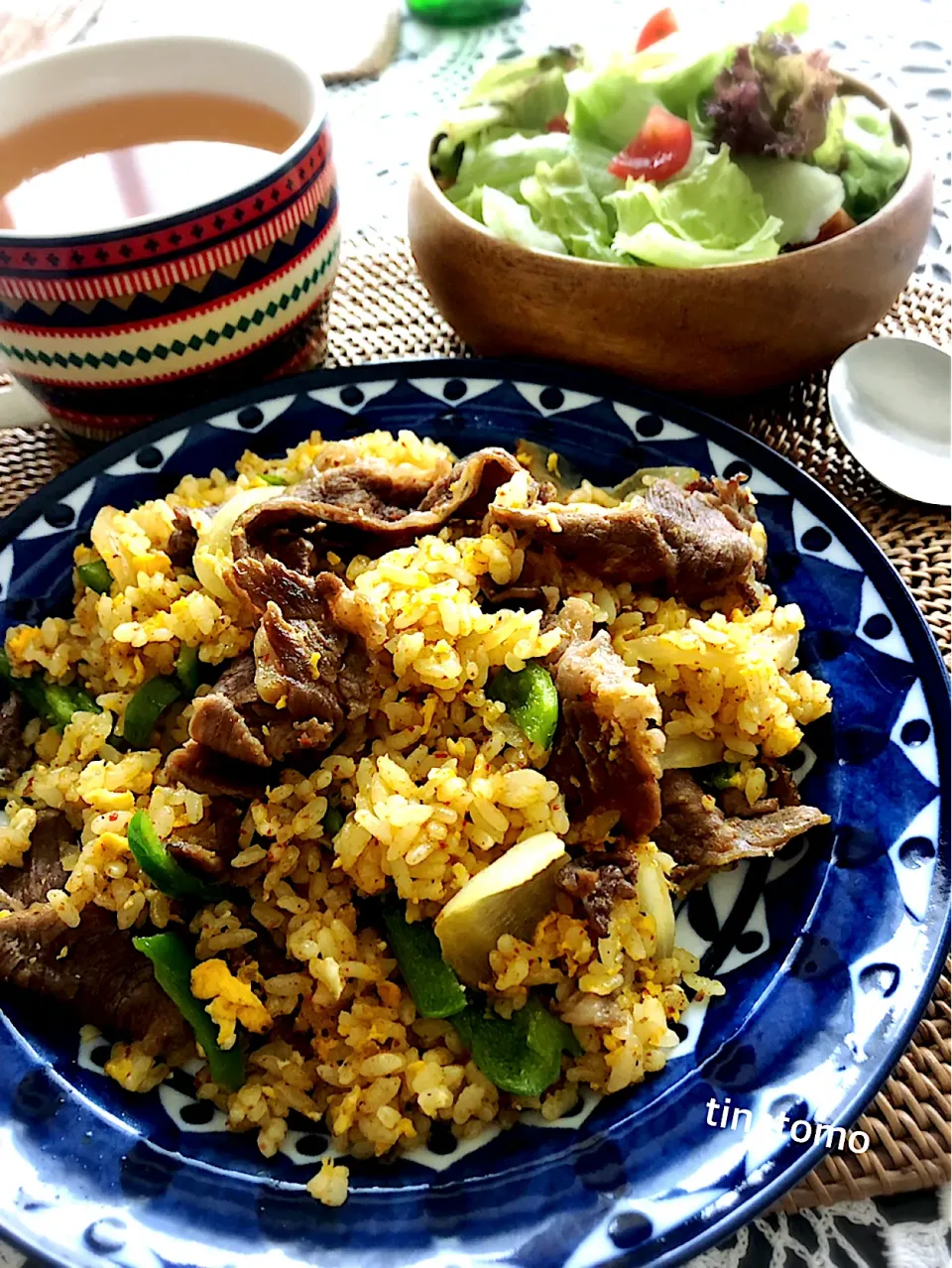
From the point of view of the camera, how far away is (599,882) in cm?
161

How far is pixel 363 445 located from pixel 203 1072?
121 centimetres

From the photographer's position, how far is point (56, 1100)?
1.53 m

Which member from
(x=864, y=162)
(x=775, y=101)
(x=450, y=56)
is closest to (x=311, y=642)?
(x=775, y=101)

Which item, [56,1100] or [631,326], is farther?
[631,326]

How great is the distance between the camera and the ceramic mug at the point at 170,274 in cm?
207

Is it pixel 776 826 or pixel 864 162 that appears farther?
pixel 864 162

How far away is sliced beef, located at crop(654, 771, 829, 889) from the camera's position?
1688 millimetres

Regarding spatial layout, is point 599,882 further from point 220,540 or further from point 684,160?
point 684,160

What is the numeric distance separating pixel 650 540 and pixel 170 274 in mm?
1090

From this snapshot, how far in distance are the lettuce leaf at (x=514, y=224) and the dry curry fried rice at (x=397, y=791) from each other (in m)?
0.68

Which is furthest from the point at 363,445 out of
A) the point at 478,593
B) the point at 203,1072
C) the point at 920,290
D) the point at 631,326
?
the point at 920,290

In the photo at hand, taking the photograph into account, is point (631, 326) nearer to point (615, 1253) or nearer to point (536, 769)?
point (536, 769)

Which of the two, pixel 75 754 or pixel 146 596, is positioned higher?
pixel 146 596

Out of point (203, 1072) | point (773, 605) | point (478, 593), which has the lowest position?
point (203, 1072)
